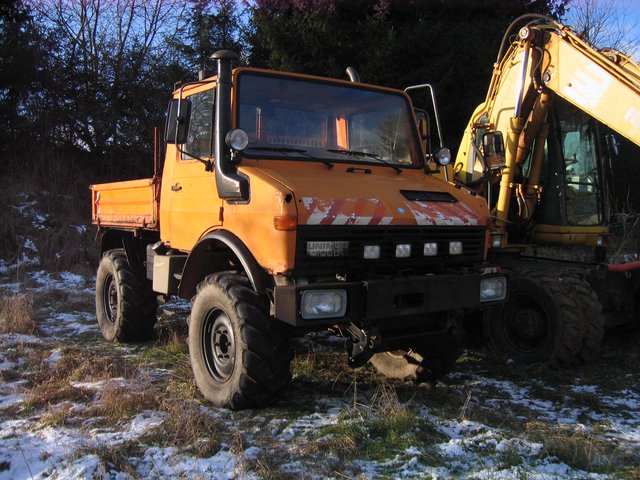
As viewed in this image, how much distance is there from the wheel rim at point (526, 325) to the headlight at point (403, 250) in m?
2.22

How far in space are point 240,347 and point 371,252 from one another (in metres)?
1.11

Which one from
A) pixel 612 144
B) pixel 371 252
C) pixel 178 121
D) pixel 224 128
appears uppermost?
pixel 612 144

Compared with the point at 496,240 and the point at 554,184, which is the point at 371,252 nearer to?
the point at 496,240

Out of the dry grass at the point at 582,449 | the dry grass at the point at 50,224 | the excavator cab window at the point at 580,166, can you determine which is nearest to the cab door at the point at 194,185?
the dry grass at the point at 582,449

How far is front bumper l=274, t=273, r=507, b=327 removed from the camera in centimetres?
366

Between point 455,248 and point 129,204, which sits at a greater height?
point 129,204

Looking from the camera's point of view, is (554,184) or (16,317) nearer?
(554,184)

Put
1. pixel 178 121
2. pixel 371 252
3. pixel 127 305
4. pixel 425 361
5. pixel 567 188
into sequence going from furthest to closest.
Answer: pixel 567 188
pixel 127 305
pixel 425 361
pixel 178 121
pixel 371 252

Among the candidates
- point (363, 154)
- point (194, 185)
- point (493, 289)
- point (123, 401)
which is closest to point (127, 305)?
point (194, 185)

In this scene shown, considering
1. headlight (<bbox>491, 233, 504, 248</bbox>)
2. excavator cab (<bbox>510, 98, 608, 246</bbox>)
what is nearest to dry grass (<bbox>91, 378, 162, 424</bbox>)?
headlight (<bbox>491, 233, 504, 248</bbox>)

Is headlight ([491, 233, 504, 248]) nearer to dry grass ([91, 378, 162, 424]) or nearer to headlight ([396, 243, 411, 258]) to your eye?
headlight ([396, 243, 411, 258])

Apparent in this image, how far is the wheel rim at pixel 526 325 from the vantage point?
5.65 m

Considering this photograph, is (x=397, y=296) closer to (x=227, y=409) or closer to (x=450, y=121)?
(x=227, y=409)

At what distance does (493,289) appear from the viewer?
448 centimetres
